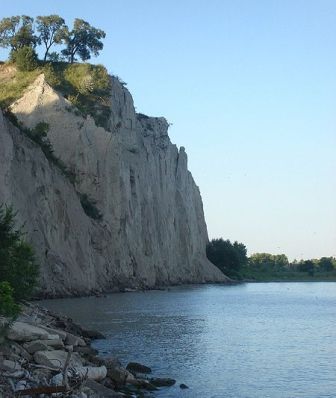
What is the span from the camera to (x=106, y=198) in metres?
61.5

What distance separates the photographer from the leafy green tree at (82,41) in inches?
3113

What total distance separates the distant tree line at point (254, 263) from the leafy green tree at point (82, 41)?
1633 inches

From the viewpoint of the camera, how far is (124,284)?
60.0 meters

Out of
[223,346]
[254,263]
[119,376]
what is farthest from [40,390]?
[254,263]

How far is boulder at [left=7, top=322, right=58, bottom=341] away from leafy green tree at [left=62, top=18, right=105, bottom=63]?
66878mm

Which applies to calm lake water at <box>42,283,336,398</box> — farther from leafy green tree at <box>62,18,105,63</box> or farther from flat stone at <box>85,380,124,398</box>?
leafy green tree at <box>62,18,105,63</box>

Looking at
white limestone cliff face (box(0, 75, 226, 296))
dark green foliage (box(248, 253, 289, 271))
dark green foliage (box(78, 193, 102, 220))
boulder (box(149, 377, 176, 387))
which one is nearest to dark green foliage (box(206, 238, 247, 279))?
white limestone cliff face (box(0, 75, 226, 296))

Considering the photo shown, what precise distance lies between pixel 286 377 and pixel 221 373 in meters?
2.01

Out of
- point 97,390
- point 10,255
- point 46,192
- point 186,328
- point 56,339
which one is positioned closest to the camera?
point 97,390

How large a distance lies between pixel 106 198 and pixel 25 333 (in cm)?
4687

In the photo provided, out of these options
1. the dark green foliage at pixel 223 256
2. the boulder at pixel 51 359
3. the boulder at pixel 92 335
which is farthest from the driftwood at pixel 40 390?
the dark green foliage at pixel 223 256

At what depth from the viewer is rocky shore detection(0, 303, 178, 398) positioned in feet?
34.9

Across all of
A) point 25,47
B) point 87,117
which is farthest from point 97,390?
point 25,47

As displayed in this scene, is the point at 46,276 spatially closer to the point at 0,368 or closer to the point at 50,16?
the point at 0,368
